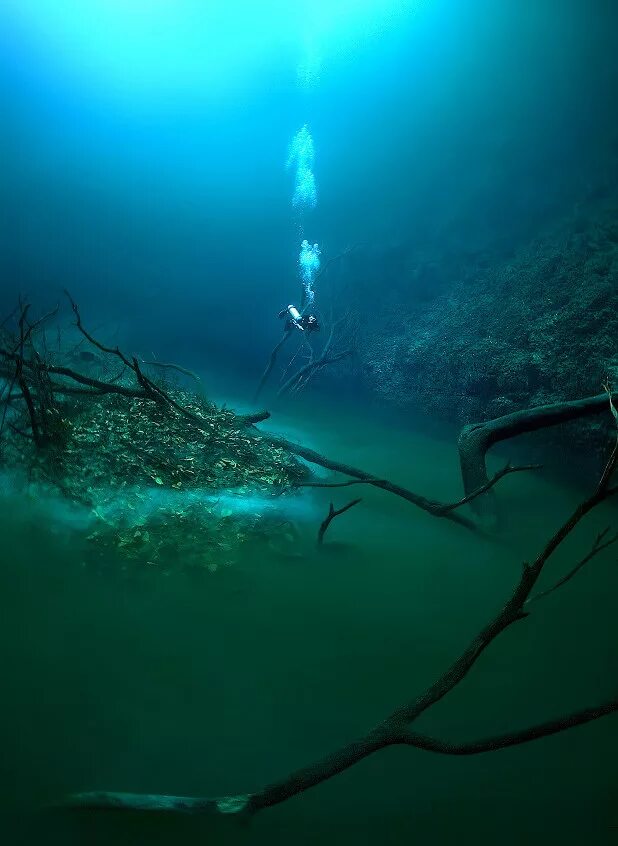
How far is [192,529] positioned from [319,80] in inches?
1454

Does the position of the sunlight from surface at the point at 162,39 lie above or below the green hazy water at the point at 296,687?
above

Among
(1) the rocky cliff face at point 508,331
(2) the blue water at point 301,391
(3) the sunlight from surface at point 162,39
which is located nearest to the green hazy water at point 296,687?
(2) the blue water at point 301,391

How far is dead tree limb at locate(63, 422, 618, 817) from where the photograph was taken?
2.36 m

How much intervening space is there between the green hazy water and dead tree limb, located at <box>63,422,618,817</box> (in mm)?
143

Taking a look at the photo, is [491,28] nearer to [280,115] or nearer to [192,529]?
[280,115]

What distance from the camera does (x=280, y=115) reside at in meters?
34.6

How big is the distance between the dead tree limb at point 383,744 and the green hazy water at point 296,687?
0.47ft

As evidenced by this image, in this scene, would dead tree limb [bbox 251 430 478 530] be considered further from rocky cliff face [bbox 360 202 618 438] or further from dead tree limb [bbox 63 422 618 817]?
rocky cliff face [bbox 360 202 618 438]

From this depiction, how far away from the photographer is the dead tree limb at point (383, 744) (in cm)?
236

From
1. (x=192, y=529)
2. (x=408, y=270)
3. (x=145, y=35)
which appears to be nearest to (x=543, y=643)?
(x=192, y=529)

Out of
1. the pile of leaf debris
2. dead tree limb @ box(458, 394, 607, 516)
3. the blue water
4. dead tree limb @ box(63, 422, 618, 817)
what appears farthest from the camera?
dead tree limb @ box(458, 394, 607, 516)

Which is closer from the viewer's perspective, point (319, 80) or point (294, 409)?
point (294, 409)

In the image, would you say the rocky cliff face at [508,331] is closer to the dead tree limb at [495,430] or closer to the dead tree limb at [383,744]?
the dead tree limb at [495,430]

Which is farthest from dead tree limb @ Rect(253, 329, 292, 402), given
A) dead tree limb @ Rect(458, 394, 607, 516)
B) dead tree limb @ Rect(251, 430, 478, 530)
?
dead tree limb @ Rect(458, 394, 607, 516)
